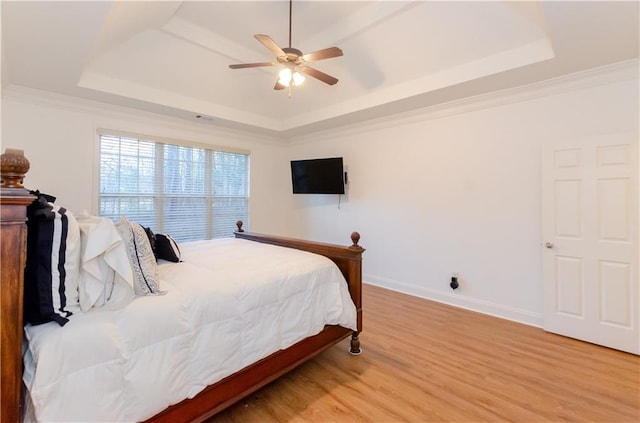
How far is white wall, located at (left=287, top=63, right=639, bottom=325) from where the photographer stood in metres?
2.99

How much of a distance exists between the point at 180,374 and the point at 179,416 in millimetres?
225

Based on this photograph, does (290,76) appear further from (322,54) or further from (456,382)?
(456,382)

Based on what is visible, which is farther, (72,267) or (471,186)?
(471,186)

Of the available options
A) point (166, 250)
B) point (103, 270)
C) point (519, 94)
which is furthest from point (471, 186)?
point (103, 270)

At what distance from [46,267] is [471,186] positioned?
388 cm

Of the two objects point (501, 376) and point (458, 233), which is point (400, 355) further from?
point (458, 233)

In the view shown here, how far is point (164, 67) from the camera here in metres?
3.58

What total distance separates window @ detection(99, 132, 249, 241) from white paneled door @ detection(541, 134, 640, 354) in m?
4.40

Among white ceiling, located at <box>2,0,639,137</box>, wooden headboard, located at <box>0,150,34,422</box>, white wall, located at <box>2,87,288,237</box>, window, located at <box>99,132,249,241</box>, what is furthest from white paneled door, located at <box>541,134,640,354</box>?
white wall, located at <box>2,87,288,237</box>

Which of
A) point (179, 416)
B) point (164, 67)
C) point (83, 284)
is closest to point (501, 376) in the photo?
point (179, 416)

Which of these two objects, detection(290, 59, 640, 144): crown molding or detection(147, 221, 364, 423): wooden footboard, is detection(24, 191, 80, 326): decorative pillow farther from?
detection(290, 59, 640, 144): crown molding

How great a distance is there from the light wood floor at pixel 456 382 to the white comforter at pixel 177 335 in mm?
367

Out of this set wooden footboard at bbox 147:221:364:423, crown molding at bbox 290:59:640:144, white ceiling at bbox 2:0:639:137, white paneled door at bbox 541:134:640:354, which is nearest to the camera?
wooden footboard at bbox 147:221:364:423

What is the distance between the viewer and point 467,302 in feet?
12.0
